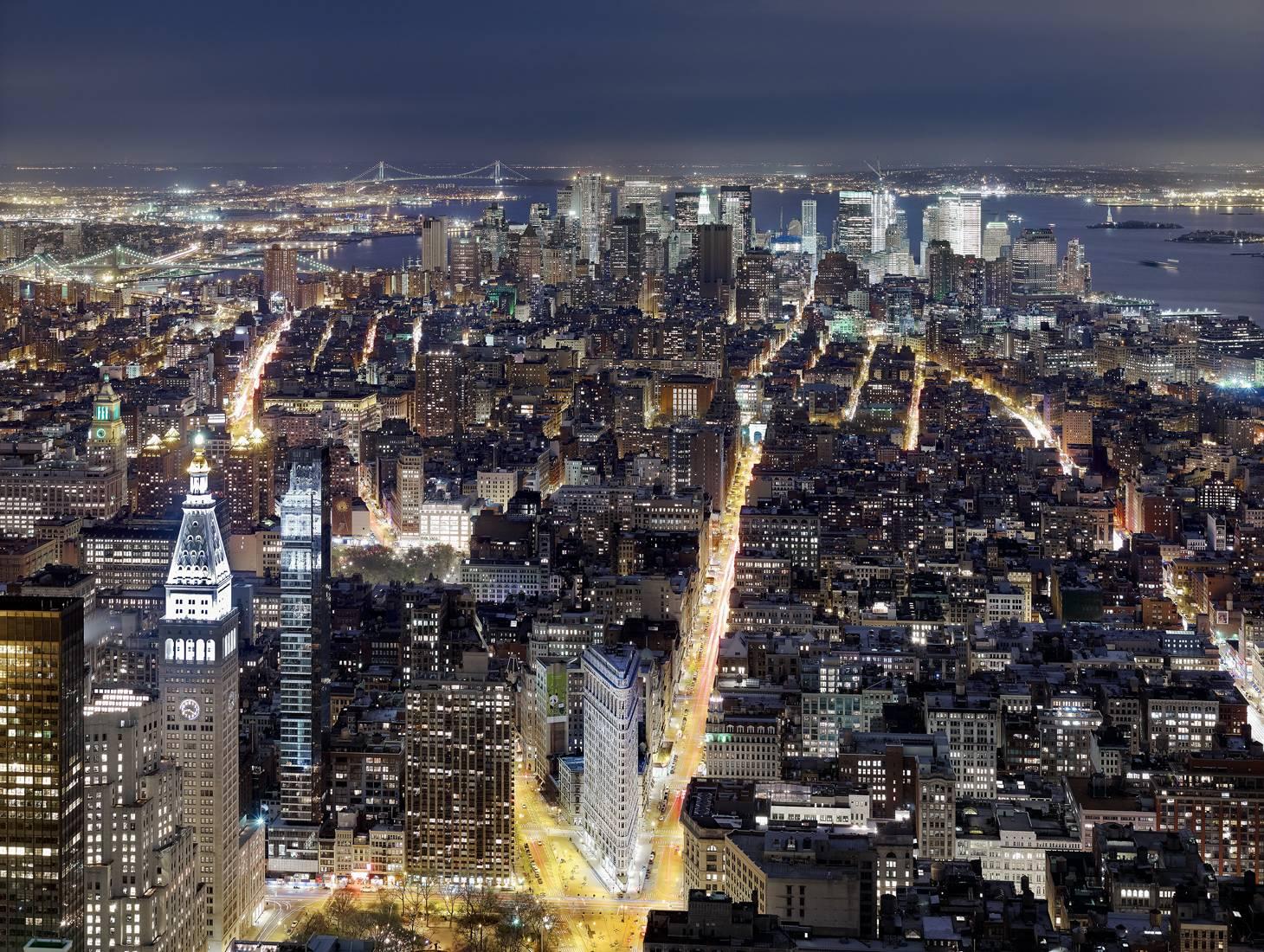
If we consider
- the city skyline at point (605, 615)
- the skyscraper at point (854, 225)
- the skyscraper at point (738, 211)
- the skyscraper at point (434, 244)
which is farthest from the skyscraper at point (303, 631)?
the skyscraper at point (854, 225)

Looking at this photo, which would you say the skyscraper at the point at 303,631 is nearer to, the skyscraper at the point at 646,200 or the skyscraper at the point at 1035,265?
the skyscraper at the point at 1035,265

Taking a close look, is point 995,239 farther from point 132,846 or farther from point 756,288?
point 132,846

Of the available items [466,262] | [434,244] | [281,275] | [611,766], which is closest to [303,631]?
[611,766]

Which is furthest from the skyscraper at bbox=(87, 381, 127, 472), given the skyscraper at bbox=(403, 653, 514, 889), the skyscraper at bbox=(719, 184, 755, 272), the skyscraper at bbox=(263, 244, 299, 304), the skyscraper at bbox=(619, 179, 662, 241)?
the skyscraper at bbox=(619, 179, 662, 241)

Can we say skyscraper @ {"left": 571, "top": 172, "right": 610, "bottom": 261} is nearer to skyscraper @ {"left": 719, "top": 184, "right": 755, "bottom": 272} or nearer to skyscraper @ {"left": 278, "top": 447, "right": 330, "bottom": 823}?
skyscraper @ {"left": 719, "top": 184, "right": 755, "bottom": 272}

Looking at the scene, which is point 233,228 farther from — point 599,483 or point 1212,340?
point 599,483

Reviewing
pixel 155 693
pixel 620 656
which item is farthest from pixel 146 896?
pixel 620 656
